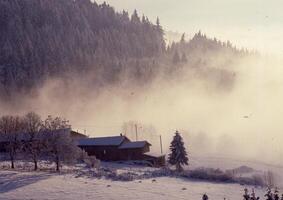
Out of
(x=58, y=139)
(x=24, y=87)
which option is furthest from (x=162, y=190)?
(x=24, y=87)

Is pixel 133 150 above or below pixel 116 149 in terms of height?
below

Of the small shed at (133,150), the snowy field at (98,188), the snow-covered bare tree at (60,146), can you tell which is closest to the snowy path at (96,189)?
the snowy field at (98,188)

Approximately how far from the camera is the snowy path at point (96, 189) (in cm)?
4527

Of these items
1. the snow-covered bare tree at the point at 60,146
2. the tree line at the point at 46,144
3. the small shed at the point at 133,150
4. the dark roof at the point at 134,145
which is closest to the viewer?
the snow-covered bare tree at the point at 60,146

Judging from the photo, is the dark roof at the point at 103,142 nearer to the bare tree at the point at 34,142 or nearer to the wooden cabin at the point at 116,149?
the wooden cabin at the point at 116,149

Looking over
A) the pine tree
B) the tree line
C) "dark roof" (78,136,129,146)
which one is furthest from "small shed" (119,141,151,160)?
the tree line

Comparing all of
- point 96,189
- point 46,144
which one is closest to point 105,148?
point 46,144

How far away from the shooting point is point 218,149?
13338 cm

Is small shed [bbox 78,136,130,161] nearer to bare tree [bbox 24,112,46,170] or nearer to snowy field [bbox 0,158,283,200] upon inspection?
bare tree [bbox 24,112,46,170]

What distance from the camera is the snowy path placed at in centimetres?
4527

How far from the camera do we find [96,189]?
160ft

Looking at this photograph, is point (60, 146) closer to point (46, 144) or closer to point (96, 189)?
point (46, 144)

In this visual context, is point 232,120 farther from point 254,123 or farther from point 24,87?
point 24,87

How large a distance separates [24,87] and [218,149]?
87.3m
